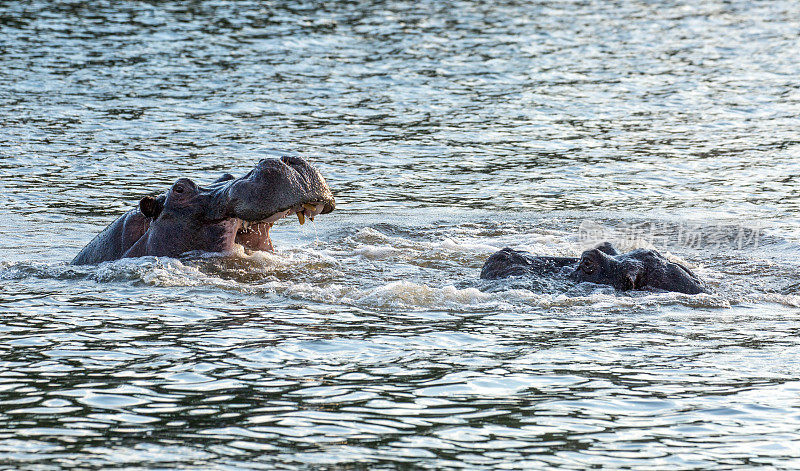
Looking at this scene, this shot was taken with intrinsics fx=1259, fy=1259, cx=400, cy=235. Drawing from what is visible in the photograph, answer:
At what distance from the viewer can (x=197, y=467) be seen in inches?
215

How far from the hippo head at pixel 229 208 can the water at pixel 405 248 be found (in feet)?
0.63

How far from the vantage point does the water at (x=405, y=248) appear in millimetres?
6074

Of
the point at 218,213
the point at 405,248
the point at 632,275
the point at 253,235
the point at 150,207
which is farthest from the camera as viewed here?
the point at 405,248

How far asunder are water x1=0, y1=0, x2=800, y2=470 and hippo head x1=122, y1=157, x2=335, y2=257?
0.63 feet

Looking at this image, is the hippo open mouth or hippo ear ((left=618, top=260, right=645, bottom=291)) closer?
hippo ear ((left=618, top=260, right=645, bottom=291))

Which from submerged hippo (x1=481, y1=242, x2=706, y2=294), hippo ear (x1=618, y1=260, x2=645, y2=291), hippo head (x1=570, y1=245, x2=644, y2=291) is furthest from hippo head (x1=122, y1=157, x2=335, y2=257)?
hippo ear (x1=618, y1=260, x2=645, y2=291)

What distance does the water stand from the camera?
6074 millimetres

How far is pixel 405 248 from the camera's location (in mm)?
11555

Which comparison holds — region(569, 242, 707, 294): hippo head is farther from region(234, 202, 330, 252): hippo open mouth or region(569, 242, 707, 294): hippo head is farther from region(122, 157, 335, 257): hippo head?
region(234, 202, 330, 252): hippo open mouth

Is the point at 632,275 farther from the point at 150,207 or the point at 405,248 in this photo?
the point at 150,207

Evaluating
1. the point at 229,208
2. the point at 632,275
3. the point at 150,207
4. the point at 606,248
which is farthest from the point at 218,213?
the point at 632,275

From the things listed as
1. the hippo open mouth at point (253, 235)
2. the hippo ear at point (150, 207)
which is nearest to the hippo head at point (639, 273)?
the hippo open mouth at point (253, 235)

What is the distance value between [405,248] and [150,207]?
8.68 ft

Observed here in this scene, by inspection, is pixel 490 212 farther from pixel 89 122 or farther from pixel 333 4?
pixel 333 4
